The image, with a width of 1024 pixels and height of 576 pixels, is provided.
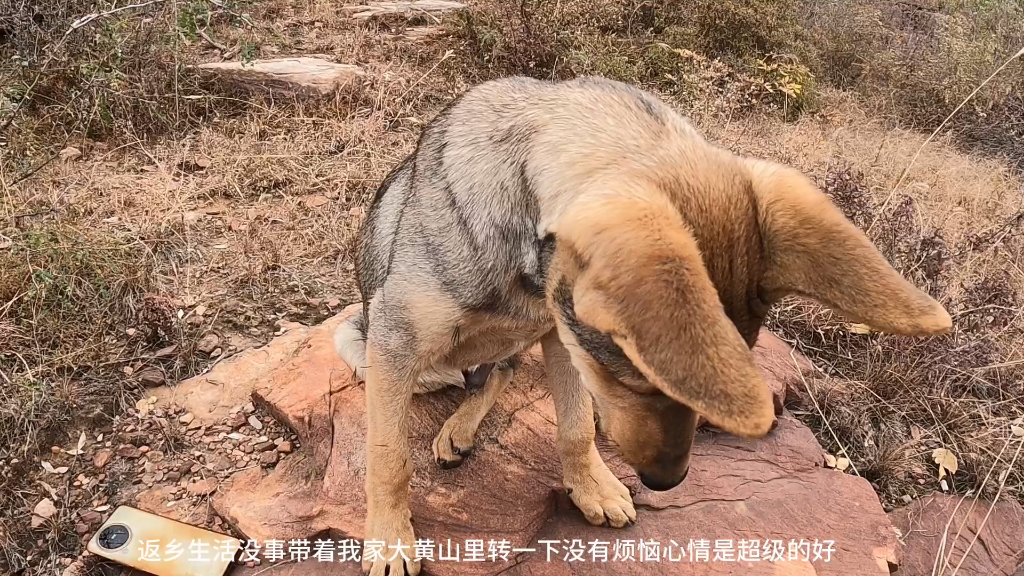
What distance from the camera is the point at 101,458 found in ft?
12.3

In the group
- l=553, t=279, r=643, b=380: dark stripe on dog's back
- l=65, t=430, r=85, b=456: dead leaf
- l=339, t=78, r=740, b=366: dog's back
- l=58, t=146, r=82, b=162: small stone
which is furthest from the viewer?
l=58, t=146, r=82, b=162: small stone

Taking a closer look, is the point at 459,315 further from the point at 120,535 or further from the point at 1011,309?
the point at 1011,309

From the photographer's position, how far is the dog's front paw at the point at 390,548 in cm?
303

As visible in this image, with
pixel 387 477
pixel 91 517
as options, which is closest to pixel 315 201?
pixel 91 517

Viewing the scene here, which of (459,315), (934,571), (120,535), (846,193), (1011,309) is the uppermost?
(459,315)

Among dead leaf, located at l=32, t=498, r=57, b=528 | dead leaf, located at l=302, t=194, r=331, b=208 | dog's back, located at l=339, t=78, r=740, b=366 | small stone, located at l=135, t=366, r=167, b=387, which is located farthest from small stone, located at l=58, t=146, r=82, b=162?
dog's back, located at l=339, t=78, r=740, b=366

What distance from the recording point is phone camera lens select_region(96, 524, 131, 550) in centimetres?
328

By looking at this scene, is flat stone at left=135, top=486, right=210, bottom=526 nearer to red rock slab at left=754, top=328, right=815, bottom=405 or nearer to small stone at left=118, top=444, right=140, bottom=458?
small stone at left=118, top=444, right=140, bottom=458

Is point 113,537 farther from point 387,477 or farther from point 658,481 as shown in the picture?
point 658,481

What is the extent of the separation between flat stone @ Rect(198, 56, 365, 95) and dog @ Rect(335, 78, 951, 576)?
4264 millimetres

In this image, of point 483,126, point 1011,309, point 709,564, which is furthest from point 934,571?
point 483,126

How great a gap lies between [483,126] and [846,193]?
3.96m

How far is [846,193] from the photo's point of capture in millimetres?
5441

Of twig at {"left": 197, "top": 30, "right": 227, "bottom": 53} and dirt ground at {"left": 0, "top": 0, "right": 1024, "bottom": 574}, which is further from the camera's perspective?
twig at {"left": 197, "top": 30, "right": 227, "bottom": 53}
